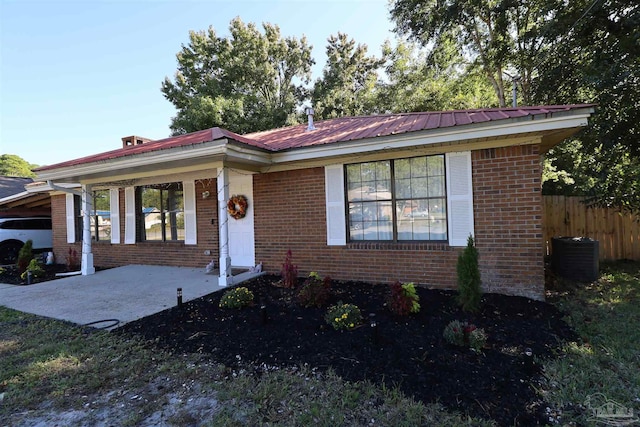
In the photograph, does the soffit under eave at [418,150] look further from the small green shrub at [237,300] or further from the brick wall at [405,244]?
the small green shrub at [237,300]

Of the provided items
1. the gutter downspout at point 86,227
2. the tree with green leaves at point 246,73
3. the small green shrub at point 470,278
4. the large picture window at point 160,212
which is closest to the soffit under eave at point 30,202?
the gutter downspout at point 86,227

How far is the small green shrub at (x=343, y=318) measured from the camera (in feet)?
12.6

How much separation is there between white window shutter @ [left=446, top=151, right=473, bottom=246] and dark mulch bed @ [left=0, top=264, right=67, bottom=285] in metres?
A: 9.86

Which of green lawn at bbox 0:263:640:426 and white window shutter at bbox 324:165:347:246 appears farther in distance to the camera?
white window shutter at bbox 324:165:347:246

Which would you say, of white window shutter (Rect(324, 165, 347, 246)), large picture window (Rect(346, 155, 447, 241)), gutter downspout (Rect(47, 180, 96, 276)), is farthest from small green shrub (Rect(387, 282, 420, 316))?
gutter downspout (Rect(47, 180, 96, 276))

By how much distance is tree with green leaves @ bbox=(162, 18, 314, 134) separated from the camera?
19.7 meters

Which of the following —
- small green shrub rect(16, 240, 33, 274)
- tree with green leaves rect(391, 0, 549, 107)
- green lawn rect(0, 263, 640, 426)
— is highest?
tree with green leaves rect(391, 0, 549, 107)

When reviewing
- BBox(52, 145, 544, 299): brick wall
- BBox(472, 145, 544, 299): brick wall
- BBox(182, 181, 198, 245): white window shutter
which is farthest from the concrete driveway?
BBox(472, 145, 544, 299): brick wall

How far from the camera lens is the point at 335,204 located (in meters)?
6.25

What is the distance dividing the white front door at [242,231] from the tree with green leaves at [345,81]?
1351 cm

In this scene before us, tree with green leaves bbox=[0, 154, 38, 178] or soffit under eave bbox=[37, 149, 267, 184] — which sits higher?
tree with green leaves bbox=[0, 154, 38, 178]

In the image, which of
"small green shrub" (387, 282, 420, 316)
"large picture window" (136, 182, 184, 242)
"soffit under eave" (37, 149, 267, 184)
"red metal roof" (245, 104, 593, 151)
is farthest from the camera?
"large picture window" (136, 182, 184, 242)

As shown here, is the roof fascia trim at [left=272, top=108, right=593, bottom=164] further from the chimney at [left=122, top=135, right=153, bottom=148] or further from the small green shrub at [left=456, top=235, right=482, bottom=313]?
the chimney at [left=122, top=135, right=153, bottom=148]

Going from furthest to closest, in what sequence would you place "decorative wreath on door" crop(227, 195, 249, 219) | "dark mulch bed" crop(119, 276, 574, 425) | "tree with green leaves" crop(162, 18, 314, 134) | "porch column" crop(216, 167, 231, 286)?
"tree with green leaves" crop(162, 18, 314, 134)
"decorative wreath on door" crop(227, 195, 249, 219)
"porch column" crop(216, 167, 231, 286)
"dark mulch bed" crop(119, 276, 574, 425)
